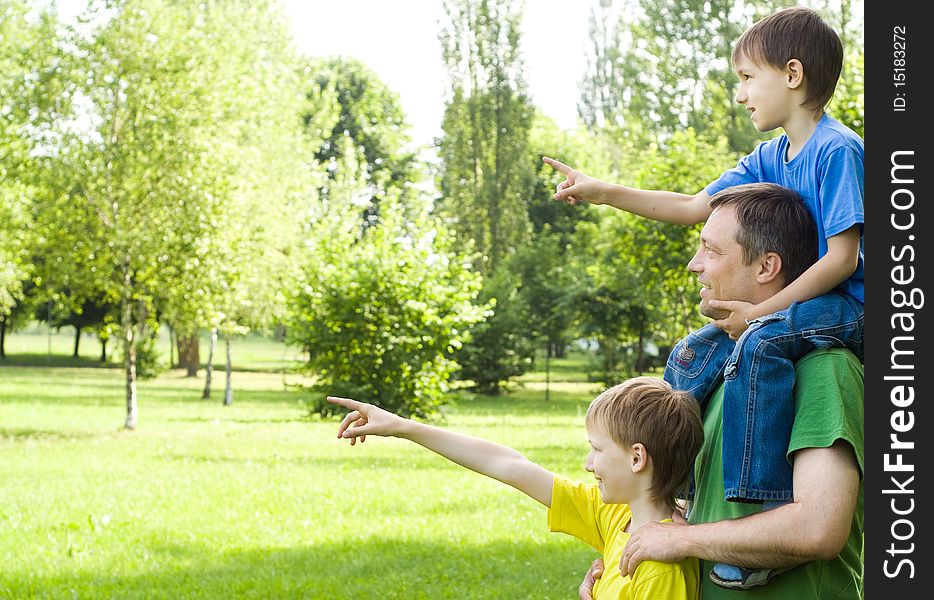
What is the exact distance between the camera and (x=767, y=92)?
2254 millimetres

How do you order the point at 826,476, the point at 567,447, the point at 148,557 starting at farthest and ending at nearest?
1. the point at 567,447
2. the point at 148,557
3. the point at 826,476

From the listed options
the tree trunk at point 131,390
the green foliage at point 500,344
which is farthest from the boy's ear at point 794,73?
the green foliage at point 500,344

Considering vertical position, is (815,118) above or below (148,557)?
above

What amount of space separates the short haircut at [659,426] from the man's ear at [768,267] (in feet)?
0.99

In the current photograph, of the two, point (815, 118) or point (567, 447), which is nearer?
point (815, 118)

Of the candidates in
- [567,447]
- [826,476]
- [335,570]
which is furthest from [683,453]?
[567,447]

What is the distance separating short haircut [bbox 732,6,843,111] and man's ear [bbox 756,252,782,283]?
1.22 feet

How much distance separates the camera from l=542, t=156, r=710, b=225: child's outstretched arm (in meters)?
2.69

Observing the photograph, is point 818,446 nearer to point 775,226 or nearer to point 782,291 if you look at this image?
point 782,291

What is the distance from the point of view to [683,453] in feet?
7.20

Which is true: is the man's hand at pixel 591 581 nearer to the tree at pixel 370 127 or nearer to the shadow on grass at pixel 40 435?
the shadow on grass at pixel 40 435

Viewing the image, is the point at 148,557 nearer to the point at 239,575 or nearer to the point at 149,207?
the point at 239,575

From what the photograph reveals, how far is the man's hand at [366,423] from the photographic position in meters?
2.48

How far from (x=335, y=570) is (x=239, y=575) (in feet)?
2.58
